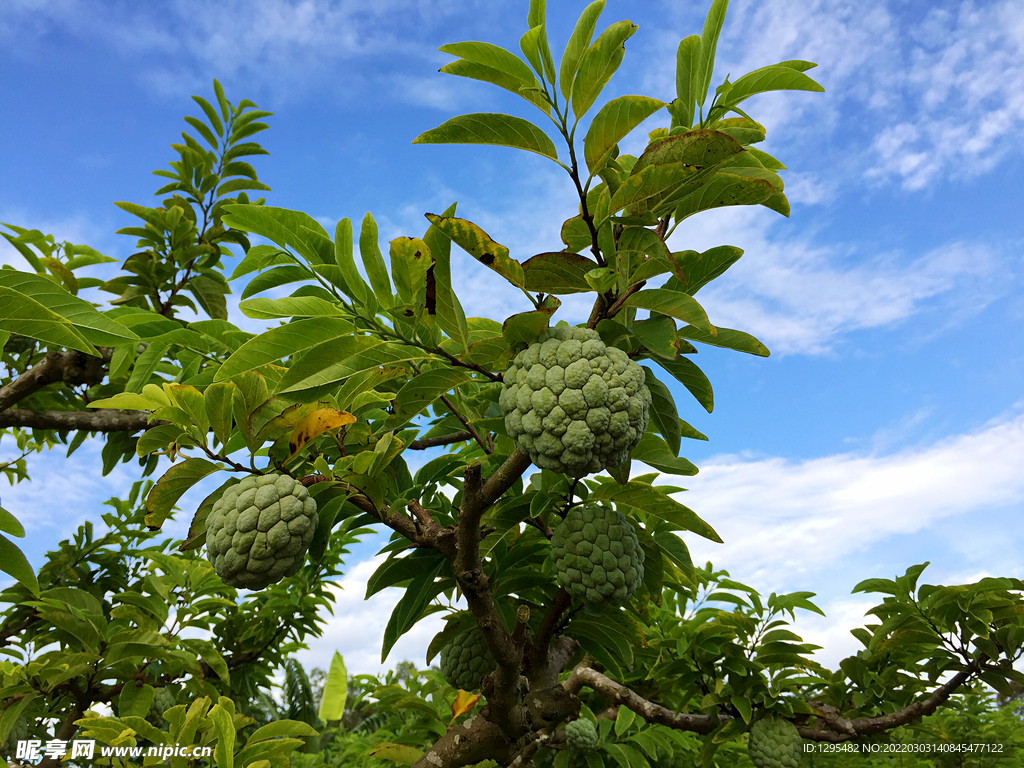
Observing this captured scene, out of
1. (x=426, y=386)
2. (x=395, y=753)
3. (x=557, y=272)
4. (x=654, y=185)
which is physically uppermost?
(x=654, y=185)

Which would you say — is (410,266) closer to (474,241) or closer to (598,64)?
(474,241)

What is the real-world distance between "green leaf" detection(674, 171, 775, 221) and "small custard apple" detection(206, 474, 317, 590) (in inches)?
40.4

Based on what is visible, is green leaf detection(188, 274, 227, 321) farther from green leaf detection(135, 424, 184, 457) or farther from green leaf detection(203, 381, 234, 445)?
green leaf detection(203, 381, 234, 445)

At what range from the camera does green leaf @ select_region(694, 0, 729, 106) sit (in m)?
1.52

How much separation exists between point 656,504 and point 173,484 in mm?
1235

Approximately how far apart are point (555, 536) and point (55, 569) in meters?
4.00

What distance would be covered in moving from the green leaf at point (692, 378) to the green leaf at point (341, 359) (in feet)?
1.93

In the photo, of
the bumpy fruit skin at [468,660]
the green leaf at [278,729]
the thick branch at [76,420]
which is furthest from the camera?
the thick branch at [76,420]

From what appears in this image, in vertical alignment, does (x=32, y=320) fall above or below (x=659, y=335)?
below

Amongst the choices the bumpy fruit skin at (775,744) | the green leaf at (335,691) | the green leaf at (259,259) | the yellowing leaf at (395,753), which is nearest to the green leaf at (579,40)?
the green leaf at (259,259)

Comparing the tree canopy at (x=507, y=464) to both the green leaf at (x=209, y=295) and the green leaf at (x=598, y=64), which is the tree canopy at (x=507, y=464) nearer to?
the green leaf at (x=598, y=64)

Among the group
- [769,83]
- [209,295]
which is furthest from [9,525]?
[209,295]

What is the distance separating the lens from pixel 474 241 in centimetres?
135

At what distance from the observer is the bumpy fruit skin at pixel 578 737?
2.74 metres
